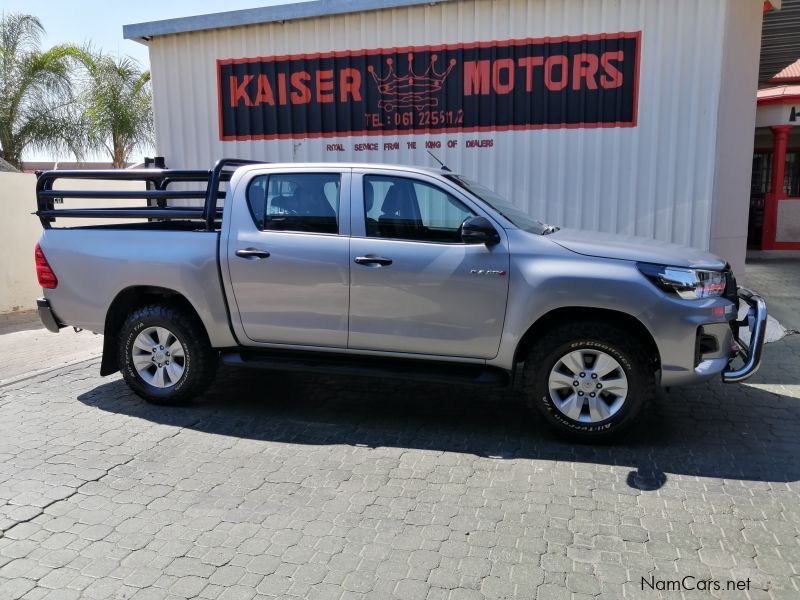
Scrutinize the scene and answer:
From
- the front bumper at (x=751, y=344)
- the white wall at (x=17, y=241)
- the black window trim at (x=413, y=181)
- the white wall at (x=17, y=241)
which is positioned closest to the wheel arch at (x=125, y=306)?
the black window trim at (x=413, y=181)

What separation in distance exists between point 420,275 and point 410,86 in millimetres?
3904

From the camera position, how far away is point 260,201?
525cm

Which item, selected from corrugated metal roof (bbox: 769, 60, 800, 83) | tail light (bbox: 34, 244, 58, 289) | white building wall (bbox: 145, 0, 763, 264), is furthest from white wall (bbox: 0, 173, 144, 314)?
corrugated metal roof (bbox: 769, 60, 800, 83)

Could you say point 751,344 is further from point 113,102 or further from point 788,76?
point 113,102

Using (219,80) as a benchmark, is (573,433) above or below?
below

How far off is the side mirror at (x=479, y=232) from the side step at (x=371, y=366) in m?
0.93

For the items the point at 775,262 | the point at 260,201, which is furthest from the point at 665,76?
the point at 775,262

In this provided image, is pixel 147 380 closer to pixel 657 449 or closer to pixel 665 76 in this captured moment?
pixel 657 449

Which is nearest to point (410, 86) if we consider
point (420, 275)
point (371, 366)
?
point (420, 275)

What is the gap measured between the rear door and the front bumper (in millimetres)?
2719

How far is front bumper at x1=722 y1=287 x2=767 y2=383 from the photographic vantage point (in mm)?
4512

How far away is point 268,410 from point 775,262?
12407 millimetres

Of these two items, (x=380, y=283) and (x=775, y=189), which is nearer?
(x=380, y=283)

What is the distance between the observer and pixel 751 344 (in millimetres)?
4648
